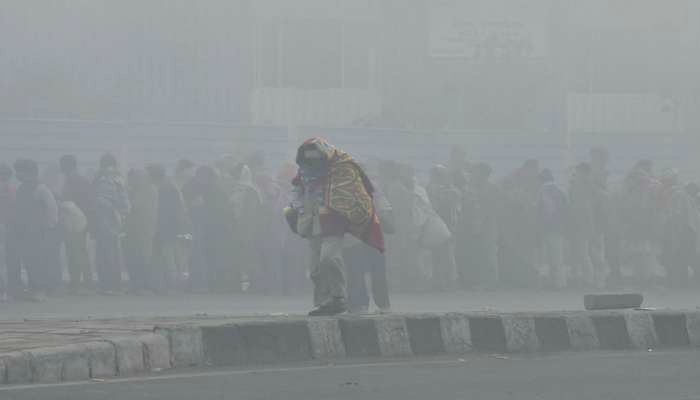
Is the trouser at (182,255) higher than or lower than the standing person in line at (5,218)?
lower

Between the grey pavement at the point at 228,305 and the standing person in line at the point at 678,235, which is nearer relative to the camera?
the grey pavement at the point at 228,305

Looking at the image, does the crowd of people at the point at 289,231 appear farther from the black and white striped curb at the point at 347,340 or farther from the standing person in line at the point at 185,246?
the black and white striped curb at the point at 347,340

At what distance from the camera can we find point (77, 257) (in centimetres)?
1616

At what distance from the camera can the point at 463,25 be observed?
3198cm

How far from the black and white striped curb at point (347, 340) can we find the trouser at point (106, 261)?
283 inches

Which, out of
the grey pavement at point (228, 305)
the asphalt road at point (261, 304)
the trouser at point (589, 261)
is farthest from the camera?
the trouser at point (589, 261)

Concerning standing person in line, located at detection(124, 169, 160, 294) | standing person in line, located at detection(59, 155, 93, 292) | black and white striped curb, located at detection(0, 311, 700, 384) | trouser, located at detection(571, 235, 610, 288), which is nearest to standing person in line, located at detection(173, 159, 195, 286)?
standing person in line, located at detection(124, 169, 160, 294)

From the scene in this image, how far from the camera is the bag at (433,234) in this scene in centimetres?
1662

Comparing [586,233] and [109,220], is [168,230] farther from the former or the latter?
[586,233]

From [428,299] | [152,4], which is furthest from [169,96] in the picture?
[428,299]

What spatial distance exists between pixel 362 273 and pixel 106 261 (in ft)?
13.5

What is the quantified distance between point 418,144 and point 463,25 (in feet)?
24.4

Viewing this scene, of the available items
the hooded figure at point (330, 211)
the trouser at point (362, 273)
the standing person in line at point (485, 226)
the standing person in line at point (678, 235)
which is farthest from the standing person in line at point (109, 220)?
the hooded figure at point (330, 211)

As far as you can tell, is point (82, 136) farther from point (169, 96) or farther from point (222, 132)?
point (169, 96)
